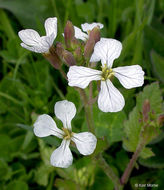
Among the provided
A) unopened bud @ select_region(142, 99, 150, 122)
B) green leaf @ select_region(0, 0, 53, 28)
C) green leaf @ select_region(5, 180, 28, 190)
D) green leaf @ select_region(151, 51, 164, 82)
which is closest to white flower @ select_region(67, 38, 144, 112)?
unopened bud @ select_region(142, 99, 150, 122)

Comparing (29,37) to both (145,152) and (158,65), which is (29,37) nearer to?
(145,152)

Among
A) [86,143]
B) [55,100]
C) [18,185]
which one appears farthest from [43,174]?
[86,143]

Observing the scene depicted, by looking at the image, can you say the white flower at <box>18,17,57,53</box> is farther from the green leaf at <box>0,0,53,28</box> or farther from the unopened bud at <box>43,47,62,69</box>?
the green leaf at <box>0,0,53,28</box>

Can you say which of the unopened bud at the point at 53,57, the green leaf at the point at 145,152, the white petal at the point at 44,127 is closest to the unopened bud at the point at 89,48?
the unopened bud at the point at 53,57

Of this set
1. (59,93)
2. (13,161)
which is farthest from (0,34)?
(13,161)

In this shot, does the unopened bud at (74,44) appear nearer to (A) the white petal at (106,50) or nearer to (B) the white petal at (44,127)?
(A) the white petal at (106,50)

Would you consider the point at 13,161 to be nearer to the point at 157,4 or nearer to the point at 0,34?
the point at 0,34

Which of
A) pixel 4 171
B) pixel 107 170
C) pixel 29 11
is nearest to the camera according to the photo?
pixel 107 170
